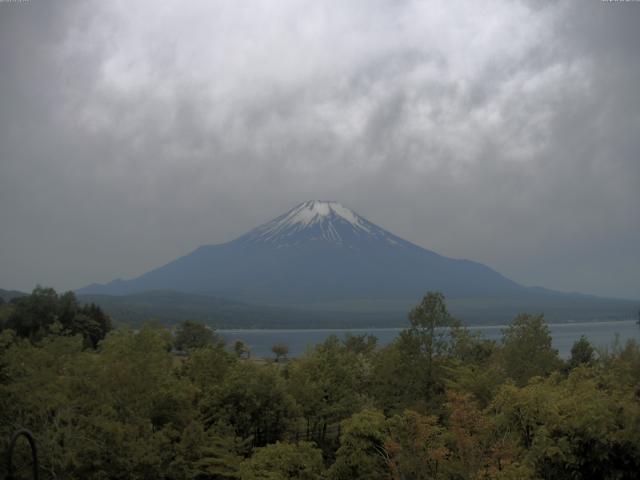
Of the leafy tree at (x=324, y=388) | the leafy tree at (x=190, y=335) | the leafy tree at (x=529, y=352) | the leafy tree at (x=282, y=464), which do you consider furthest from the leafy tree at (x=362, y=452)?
the leafy tree at (x=190, y=335)

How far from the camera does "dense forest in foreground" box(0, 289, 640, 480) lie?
19.9m

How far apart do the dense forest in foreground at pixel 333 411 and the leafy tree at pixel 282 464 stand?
0.19 ft

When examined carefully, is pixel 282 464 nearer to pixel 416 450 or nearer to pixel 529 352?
pixel 416 450

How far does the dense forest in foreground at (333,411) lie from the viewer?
65.3ft

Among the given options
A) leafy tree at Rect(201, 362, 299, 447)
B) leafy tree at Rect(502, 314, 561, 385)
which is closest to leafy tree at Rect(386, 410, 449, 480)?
leafy tree at Rect(201, 362, 299, 447)

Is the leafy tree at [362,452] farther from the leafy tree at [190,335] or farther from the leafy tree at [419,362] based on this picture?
the leafy tree at [190,335]

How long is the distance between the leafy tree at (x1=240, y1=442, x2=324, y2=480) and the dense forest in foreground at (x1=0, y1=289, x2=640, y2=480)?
6 centimetres

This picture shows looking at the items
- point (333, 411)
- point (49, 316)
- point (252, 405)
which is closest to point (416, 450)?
point (333, 411)

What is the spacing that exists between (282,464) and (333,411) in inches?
318

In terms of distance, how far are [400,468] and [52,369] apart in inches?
584

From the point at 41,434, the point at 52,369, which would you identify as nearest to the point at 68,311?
the point at 52,369

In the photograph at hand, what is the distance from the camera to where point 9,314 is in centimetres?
5938

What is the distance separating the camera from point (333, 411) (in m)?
28.9

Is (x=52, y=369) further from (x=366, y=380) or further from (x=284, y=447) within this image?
(x=366, y=380)
